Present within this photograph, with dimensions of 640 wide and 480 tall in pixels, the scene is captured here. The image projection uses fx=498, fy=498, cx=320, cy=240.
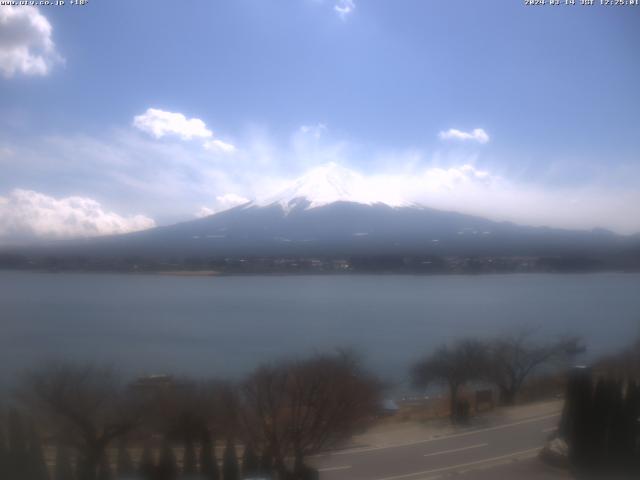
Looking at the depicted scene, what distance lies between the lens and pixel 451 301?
4.43 meters

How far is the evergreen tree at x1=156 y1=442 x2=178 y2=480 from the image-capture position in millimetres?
2654

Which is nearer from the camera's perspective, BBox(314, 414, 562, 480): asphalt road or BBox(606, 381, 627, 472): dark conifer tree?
BBox(314, 414, 562, 480): asphalt road

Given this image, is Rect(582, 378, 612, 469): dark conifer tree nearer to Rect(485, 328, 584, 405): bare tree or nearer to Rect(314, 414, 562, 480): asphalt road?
Rect(314, 414, 562, 480): asphalt road

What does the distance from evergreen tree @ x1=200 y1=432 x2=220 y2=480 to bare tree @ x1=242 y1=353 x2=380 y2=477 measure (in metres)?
0.25

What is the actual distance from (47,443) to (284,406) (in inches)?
49.9

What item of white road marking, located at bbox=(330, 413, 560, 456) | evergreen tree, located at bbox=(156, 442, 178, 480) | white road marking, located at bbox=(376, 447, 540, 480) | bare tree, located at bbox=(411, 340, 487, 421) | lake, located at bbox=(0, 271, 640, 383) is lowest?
white road marking, located at bbox=(376, 447, 540, 480)

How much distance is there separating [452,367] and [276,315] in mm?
1446

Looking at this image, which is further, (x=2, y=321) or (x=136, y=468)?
(x=2, y=321)

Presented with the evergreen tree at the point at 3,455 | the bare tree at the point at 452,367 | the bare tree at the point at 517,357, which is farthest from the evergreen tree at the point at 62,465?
the bare tree at the point at 517,357

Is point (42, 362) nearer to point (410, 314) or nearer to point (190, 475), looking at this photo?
point (190, 475)

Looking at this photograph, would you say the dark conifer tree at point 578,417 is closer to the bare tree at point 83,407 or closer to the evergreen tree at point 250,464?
the evergreen tree at point 250,464

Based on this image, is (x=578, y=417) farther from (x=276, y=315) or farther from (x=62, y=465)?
(x=62, y=465)

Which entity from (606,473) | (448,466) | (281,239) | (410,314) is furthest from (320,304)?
(606,473)

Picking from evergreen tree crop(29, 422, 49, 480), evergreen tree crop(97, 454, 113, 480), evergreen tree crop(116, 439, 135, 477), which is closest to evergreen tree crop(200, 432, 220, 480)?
evergreen tree crop(116, 439, 135, 477)
